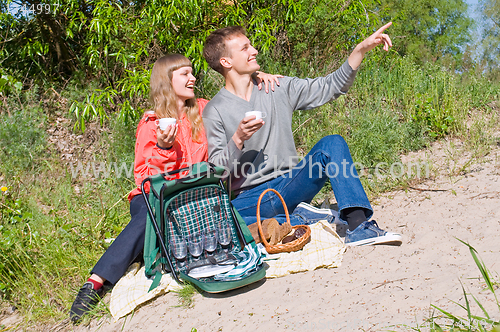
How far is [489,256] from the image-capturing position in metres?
2.47

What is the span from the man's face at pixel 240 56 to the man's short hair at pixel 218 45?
0.04 meters

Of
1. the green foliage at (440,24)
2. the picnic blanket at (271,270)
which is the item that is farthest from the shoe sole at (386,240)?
the green foliage at (440,24)

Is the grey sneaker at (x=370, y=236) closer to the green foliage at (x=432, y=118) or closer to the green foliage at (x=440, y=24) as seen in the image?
the green foliage at (x=432, y=118)

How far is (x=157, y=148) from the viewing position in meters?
3.04

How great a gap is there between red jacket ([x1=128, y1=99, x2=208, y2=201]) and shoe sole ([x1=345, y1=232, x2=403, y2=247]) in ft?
4.61

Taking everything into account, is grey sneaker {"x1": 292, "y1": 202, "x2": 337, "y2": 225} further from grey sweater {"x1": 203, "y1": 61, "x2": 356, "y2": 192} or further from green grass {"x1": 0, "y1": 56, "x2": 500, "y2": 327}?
green grass {"x1": 0, "y1": 56, "x2": 500, "y2": 327}

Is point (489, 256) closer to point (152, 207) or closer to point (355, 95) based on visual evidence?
point (152, 207)

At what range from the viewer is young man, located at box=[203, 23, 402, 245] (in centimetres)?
315

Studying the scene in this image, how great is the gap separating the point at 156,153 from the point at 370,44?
1.79m

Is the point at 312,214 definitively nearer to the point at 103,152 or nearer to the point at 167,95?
the point at 167,95

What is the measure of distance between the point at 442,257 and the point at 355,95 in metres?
3.39

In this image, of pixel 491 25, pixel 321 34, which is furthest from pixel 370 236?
pixel 491 25

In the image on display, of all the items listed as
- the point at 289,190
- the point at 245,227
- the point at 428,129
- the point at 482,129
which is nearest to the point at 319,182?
the point at 289,190

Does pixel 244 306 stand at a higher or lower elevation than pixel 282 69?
lower
